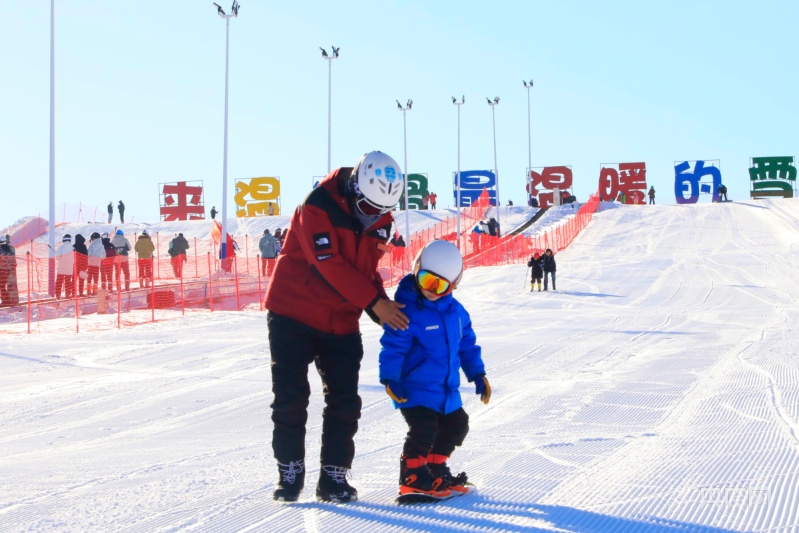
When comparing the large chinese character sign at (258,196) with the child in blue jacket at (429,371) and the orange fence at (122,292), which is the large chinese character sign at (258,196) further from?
the child in blue jacket at (429,371)

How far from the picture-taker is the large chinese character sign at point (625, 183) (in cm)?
5753

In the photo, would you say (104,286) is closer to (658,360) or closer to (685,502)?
(658,360)

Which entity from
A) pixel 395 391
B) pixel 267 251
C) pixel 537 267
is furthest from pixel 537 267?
pixel 395 391

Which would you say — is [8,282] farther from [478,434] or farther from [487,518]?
[487,518]

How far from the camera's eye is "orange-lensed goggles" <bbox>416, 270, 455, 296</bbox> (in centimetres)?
414

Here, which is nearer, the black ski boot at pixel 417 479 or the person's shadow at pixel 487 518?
the person's shadow at pixel 487 518

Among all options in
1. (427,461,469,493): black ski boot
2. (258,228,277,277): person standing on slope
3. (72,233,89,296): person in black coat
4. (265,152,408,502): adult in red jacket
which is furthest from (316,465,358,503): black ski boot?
(258,228,277,277): person standing on slope

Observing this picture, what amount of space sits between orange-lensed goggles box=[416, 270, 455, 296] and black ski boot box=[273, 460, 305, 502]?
981 millimetres

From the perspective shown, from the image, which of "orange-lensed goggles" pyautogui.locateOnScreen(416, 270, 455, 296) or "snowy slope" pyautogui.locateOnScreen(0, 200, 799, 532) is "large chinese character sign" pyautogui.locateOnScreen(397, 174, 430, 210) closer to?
"snowy slope" pyautogui.locateOnScreen(0, 200, 799, 532)

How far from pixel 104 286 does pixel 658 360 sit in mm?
15811

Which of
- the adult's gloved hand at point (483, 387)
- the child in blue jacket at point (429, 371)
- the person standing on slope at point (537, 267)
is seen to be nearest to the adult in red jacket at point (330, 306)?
the child in blue jacket at point (429, 371)

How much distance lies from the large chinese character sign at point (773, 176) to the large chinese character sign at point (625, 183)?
694cm

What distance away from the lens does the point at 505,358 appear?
10.7m

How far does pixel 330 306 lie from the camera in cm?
415
